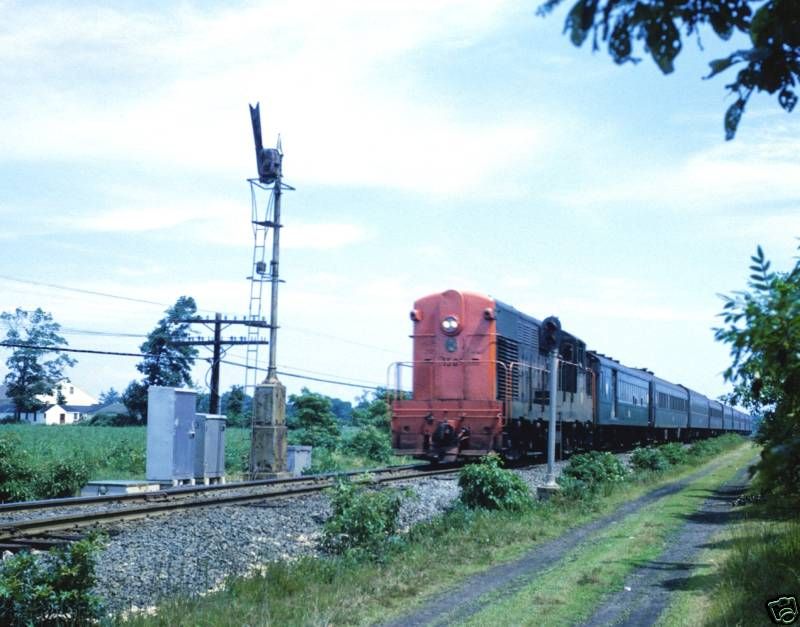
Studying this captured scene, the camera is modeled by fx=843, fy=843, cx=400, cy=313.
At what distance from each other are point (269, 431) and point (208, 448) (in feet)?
9.36

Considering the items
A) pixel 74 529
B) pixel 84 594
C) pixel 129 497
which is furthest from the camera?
pixel 129 497

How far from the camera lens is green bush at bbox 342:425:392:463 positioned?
125ft

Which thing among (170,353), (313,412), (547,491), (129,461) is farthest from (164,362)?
(547,491)

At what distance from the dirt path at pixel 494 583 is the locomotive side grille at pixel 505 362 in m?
7.50

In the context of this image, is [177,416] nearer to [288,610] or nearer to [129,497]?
[129,497]

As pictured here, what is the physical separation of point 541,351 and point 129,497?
14308 millimetres

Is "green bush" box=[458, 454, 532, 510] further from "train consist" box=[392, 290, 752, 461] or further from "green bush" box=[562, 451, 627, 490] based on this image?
"train consist" box=[392, 290, 752, 461]

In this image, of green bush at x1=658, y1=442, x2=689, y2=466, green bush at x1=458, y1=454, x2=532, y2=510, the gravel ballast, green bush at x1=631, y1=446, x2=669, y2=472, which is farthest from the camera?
green bush at x1=658, y1=442, x2=689, y2=466

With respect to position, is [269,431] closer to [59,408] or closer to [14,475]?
[14,475]

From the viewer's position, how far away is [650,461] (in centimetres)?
2569

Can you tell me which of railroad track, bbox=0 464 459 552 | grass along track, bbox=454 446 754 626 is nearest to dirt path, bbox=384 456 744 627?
Answer: grass along track, bbox=454 446 754 626

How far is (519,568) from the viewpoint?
9836mm

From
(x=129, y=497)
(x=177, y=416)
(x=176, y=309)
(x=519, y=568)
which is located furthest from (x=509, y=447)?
(x=176, y=309)

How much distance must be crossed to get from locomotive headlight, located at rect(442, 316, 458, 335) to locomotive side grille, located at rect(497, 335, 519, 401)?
1.13 m
